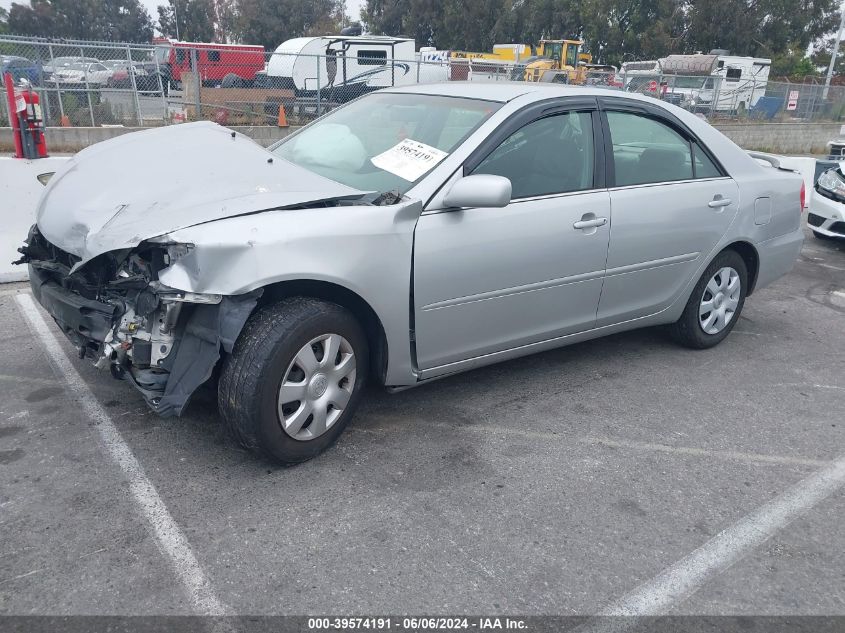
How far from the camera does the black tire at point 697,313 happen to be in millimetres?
4723

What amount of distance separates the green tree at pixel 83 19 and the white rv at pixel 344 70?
45.0m

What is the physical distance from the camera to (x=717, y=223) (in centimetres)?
457

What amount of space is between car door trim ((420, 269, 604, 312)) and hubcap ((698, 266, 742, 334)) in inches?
46.9

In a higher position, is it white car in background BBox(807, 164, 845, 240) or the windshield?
the windshield

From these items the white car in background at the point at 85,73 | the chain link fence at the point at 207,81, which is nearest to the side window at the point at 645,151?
the chain link fence at the point at 207,81

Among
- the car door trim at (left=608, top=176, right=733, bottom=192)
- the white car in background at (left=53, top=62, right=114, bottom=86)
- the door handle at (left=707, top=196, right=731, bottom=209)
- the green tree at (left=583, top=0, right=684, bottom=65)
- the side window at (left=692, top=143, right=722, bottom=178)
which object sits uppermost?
the green tree at (left=583, top=0, right=684, bottom=65)

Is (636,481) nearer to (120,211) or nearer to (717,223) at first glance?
(717,223)

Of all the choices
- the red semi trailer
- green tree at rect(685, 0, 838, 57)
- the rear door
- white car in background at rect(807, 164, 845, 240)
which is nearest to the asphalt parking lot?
the rear door

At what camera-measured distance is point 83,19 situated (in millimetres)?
58781

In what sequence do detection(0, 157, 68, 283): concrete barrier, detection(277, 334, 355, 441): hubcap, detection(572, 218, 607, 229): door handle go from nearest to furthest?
detection(277, 334, 355, 441): hubcap < detection(572, 218, 607, 229): door handle < detection(0, 157, 68, 283): concrete barrier

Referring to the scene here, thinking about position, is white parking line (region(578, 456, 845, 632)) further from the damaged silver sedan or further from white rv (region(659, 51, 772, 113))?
white rv (region(659, 51, 772, 113))

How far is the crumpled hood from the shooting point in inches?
118

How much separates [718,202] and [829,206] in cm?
481

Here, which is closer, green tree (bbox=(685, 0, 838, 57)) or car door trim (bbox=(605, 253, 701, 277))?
car door trim (bbox=(605, 253, 701, 277))
